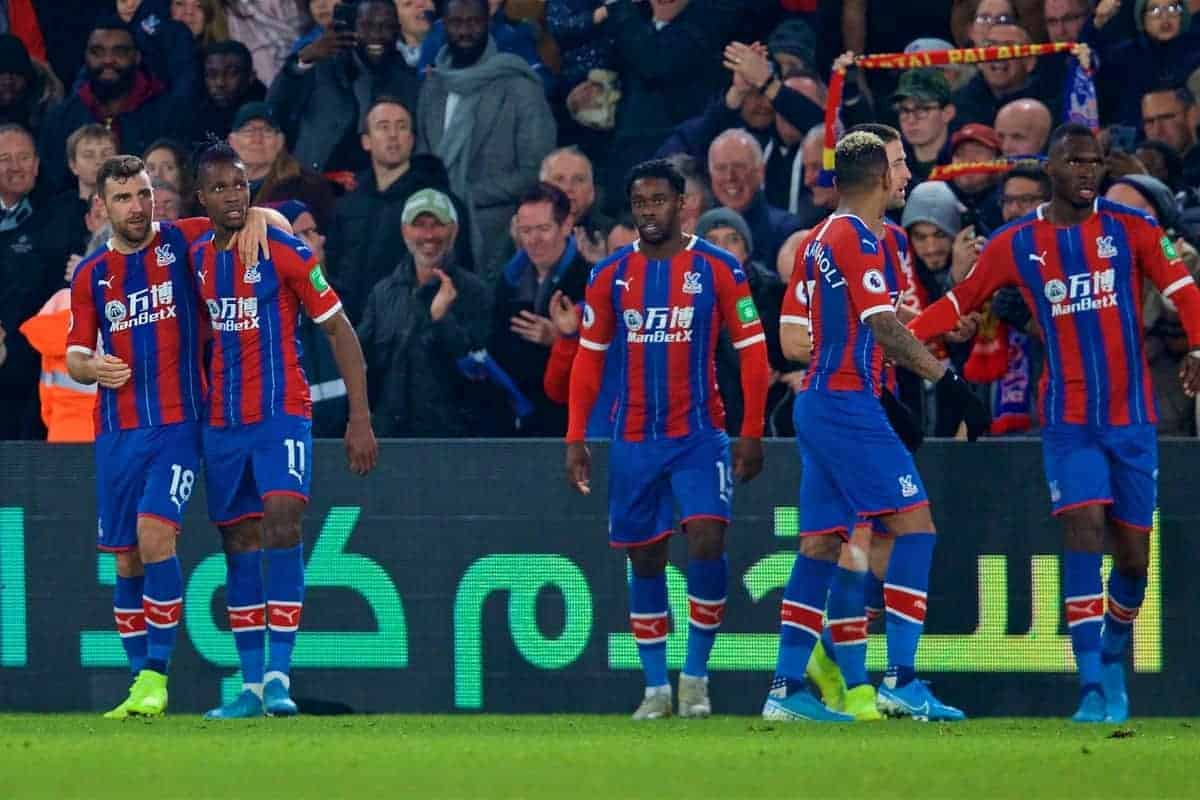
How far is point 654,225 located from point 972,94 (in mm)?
3010

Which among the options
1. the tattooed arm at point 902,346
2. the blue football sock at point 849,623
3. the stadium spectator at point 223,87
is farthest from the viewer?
the stadium spectator at point 223,87

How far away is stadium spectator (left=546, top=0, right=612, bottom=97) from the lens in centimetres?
1185

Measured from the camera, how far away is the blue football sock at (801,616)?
27.1 ft

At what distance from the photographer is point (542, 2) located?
12086 mm

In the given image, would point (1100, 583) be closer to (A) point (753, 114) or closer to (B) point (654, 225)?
(B) point (654, 225)

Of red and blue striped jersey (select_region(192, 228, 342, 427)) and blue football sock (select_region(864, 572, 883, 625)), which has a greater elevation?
red and blue striped jersey (select_region(192, 228, 342, 427))

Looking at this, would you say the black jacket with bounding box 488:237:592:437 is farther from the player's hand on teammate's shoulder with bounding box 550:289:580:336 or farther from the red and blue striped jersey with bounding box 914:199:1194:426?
the red and blue striped jersey with bounding box 914:199:1194:426

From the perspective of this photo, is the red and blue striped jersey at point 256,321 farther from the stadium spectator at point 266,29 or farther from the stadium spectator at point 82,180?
the stadium spectator at point 266,29

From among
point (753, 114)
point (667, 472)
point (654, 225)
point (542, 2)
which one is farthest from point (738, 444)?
point (542, 2)

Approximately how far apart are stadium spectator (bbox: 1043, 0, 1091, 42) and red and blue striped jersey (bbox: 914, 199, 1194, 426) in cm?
283

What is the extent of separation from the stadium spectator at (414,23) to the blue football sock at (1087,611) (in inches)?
213

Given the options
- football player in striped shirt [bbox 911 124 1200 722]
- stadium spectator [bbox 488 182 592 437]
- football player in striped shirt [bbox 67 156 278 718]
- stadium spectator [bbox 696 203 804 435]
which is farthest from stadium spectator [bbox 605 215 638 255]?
football player in striped shirt [bbox 911 124 1200 722]

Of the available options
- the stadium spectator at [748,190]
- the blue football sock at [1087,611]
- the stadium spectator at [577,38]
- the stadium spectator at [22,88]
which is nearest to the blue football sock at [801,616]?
the blue football sock at [1087,611]

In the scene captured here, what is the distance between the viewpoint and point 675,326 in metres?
8.77
